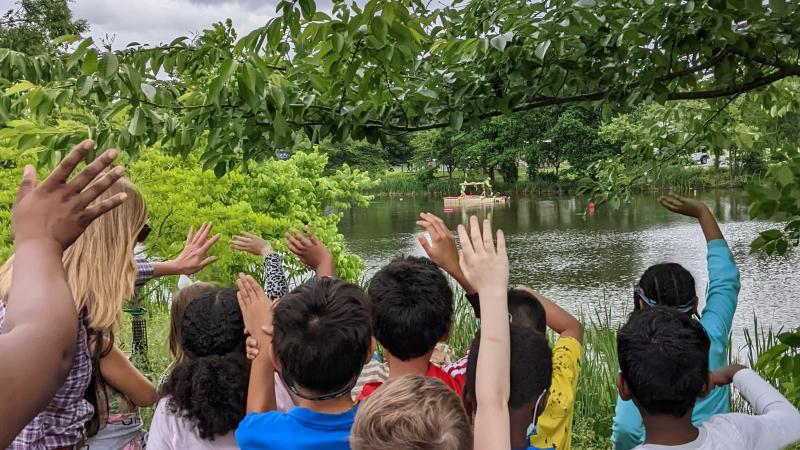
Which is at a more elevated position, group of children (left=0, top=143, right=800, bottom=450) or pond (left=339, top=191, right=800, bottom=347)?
group of children (left=0, top=143, right=800, bottom=450)

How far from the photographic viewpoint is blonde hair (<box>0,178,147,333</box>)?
7.45 feet

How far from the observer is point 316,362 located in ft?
6.68

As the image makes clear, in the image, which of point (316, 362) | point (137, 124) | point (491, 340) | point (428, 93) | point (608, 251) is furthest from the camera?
point (608, 251)


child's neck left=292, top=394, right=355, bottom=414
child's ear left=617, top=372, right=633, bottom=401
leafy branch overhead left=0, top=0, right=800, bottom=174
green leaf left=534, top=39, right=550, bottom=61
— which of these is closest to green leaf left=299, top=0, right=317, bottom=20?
leafy branch overhead left=0, top=0, right=800, bottom=174

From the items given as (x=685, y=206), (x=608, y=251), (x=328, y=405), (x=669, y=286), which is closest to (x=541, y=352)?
(x=328, y=405)

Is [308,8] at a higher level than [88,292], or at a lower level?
higher

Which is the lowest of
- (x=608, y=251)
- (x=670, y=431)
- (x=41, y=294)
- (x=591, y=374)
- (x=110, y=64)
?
(x=608, y=251)

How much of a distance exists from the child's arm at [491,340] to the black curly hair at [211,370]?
102 cm

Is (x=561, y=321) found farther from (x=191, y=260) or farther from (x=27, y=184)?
(x=27, y=184)

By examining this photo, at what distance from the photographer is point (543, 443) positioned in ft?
8.03

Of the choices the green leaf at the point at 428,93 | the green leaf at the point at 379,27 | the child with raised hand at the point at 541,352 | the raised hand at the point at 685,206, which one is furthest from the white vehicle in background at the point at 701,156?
the green leaf at the point at 379,27

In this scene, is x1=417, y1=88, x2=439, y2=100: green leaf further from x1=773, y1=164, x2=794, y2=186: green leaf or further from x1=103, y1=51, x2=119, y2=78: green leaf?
x1=773, y1=164, x2=794, y2=186: green leaf

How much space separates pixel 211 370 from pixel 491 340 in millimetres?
1119

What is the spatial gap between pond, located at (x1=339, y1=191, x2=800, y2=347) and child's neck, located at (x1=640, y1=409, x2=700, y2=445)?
17.8 feet
